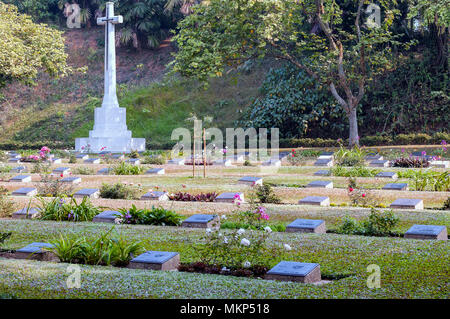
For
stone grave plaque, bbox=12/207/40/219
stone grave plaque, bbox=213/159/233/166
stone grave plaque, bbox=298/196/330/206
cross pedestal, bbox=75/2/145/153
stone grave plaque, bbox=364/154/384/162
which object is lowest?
stone grave plaque, bbox=12/207/40/219

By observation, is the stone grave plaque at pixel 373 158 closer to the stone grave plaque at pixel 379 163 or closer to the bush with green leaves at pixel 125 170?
the stone grave plaque at pixel 379 163

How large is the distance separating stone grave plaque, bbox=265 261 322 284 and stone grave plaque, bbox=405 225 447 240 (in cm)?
225

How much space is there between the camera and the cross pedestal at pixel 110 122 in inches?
915

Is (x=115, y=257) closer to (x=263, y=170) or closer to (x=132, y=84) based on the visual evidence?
(x=263, y=170)

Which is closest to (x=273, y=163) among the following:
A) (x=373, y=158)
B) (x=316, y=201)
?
(x=373, y=158)

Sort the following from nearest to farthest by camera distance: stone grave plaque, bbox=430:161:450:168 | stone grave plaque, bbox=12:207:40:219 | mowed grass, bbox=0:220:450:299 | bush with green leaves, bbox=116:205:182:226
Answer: mowed grass, bbox=0:220:450:299
bush with green leaves, bbox=116:205:182:226
stone grave plaque, bbox=12:207:40:219
stone grave plaque, bbox=430:161:450:168

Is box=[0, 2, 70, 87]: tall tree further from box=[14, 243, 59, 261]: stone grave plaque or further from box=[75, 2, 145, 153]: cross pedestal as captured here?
box=[14, 243, 59, 261]: stone grave plaque

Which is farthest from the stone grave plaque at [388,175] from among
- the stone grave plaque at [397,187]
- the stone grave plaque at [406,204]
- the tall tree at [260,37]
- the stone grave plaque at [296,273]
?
the stone grave plaque at [296,273]

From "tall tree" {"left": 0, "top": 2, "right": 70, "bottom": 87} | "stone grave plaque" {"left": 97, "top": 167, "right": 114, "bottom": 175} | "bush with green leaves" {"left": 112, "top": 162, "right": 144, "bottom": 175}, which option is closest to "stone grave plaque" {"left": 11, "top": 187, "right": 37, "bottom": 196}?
"bush with green leaves" {"left": 112, "top": 162, "right": 144, "bottom": 175}

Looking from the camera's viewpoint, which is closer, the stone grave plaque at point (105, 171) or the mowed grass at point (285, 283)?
the mowed grass at point (285, 283)

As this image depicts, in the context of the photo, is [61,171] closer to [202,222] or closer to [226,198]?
[226,198]

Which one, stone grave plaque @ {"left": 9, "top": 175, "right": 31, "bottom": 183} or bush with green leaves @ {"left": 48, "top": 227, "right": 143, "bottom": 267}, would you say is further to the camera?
stone grave plaque @ {"left": 9, "top": 175, "right": 31, "bottom": 183}

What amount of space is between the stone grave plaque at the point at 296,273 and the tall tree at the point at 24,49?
19.8 m

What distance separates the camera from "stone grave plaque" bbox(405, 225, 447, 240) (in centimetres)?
691
